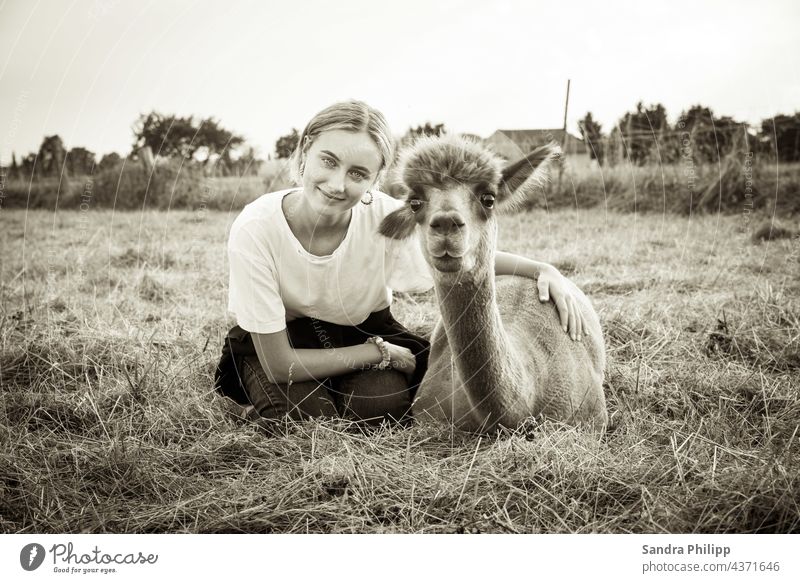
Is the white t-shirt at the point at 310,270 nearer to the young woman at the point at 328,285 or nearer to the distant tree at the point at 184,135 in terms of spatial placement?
the young woman at the point at 328,285

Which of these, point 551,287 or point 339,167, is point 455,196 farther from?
point 551,287

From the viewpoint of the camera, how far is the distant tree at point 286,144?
10.7ft

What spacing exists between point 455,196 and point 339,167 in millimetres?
493

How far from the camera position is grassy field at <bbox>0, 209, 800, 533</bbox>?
224 cm

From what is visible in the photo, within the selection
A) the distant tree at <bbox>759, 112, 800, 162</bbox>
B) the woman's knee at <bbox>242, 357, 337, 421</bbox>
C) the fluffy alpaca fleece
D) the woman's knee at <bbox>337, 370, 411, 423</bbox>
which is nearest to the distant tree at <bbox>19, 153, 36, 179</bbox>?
the woman's knee at <bbox>242, 357, 337, 421</bbox>

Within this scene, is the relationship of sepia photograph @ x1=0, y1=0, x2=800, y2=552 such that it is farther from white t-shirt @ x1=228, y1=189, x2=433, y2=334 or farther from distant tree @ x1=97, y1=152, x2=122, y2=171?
distant tree @ x1=97, y1=152, x2=122, y2=171

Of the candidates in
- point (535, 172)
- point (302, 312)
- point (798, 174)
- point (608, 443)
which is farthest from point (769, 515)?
point (798, 174)

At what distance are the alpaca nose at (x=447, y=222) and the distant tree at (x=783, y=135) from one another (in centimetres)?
285

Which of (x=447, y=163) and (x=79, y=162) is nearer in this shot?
(x=447, y=163)

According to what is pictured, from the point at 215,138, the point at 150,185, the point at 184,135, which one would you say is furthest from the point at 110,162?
the point at 215,138

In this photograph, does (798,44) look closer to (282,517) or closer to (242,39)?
(242,39)

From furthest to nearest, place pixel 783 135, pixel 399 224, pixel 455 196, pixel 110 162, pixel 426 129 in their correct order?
pixel 110 162 < pixel 783 135 < pixel 426 129 < pixel 399 224 < pixel 455 196
